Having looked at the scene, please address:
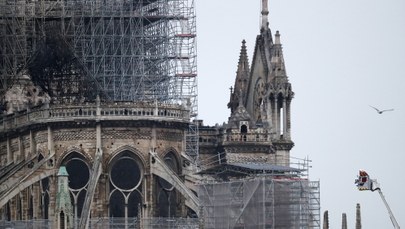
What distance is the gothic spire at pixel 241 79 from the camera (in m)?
137

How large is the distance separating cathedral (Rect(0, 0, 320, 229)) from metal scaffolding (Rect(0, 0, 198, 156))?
84 millimetres

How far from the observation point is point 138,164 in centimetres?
11806

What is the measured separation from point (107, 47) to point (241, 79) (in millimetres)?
15970

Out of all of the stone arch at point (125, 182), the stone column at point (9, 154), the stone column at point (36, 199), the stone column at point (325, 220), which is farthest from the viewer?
the stone column at point (9, 154)

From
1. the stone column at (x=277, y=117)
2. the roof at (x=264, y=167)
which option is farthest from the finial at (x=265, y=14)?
the roof at (x=264, y=167)

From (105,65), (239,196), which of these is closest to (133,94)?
(105,65)

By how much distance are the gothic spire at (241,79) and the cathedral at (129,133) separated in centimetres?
416

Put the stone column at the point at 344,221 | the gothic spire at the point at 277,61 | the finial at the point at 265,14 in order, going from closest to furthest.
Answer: the stone column at the point at 344,221 < the gothic spire at the point at 277,61 < the finial at the point at 265,14

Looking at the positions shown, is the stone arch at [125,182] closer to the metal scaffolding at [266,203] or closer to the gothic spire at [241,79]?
the metal scaffolding at [266,203]

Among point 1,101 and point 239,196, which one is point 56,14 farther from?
point 239,196

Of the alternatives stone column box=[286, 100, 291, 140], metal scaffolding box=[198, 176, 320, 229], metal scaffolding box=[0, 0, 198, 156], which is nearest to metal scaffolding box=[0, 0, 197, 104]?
metal scaffolding box=[0, 0, 198, 156]

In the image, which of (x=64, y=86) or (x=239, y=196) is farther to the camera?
(x=64, y=86)

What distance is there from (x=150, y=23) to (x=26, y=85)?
9.65 meters

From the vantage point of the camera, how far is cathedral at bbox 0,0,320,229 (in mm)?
112312
